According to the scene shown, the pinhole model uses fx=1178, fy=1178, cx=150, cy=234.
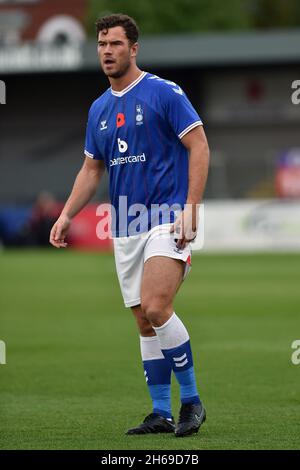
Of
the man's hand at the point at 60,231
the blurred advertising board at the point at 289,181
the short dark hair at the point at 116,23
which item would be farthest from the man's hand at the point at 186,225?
the blurred advertising board at the point at 289,181

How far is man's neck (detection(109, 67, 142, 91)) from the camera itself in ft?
24.6

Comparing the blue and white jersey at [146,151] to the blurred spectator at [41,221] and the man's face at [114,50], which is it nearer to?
the man's face at [114,50]

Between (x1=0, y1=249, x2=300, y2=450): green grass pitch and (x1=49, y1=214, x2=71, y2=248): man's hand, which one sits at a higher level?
(x1=49, y1=214, x2=71, y2=248): man's hand

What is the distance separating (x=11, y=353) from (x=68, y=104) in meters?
33.4

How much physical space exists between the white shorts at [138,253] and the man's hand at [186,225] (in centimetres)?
8

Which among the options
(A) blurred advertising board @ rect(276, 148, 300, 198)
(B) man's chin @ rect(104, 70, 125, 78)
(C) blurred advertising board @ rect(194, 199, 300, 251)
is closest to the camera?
(B) man's chin @ rect(104, 70, 125, 78)

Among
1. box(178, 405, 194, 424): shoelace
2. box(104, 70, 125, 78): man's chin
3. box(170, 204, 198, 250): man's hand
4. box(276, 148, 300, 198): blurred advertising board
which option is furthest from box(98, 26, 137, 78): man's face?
box(276, 148, 300, 198): blurred advertising board

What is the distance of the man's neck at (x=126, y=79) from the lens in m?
7.50

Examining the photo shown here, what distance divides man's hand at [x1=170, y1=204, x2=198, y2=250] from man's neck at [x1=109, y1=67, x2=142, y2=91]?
3.01ft

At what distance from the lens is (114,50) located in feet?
24.1

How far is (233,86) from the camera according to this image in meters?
43.9

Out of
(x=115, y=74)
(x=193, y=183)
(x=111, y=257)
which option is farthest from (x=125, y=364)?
(x=111, y=257)

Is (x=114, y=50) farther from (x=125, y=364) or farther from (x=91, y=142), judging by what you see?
(x=125, y=364)

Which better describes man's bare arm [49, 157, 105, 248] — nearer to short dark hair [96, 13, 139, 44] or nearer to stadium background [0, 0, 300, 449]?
short dark hair [96, 13, 139, 44]
